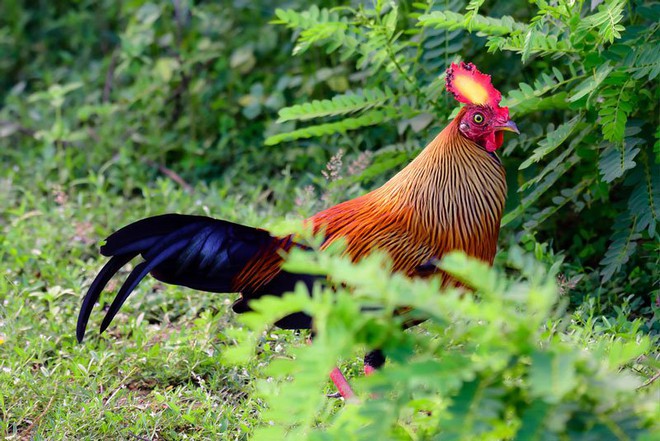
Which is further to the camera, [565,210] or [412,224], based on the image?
[565,210]

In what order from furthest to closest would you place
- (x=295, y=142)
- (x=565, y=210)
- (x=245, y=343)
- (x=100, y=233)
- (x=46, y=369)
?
(x=295, y=142)
(x=100, y=233)
(x=565, y=210)
(x=46, y=369)
(x=245, y=343)

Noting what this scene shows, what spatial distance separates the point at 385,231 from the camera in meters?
3.16

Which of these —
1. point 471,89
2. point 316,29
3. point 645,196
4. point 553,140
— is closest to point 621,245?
point 645,196

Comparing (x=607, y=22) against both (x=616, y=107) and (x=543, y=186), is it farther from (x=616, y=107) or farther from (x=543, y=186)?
(x=543, y=186)

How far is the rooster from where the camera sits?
10.3ft

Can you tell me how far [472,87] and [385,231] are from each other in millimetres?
614

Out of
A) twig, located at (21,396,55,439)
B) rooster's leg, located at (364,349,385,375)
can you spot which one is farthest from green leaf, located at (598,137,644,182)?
twig, located at (21,396,55,439)

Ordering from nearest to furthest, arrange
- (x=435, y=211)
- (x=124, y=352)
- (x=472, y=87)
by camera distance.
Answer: (x=435, y=211)
(x=472, y=87)
(x=124, y=352)

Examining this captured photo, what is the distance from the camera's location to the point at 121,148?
5.52 metres

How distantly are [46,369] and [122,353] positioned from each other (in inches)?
12.2

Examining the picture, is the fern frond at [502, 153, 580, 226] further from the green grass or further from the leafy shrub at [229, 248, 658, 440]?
the leafy shrub at [229, 248, 658, 440]

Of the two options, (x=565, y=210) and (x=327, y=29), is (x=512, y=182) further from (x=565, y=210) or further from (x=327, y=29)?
(x=327, y=29)

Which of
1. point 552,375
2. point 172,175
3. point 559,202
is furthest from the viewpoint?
A: point 172,175

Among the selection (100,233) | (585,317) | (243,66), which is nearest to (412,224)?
(585,317)
